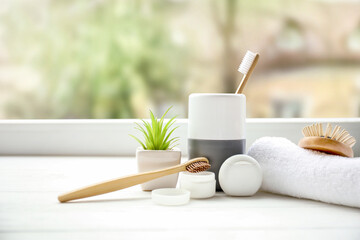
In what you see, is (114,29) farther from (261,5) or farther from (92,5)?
(261,5)

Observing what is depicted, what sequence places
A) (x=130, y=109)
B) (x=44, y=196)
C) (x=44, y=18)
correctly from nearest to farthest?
(x=44, y=196) < (x=44, y=18) < (x=130, y=109)

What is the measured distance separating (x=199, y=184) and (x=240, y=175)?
7cm

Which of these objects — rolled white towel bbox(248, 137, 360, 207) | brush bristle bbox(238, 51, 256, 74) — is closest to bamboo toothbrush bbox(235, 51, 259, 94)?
brush bristle bbox(238, 51, 256, 74)

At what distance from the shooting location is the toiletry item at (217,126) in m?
0.61

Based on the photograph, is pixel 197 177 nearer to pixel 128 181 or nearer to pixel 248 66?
pixel 128 181

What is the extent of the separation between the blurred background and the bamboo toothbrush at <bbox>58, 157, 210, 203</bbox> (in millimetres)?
1398

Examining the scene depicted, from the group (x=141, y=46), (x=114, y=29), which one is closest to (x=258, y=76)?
(x=141, y=46)

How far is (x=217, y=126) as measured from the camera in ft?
2.01

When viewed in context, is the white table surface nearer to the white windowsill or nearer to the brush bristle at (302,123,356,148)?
the brush bristle at (302,123,356,148)

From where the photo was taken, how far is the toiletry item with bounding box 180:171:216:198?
22.6 inches

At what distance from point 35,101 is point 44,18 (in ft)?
1.59

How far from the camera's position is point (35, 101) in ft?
6.98

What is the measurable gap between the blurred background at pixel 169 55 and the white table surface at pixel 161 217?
1435 millimetres

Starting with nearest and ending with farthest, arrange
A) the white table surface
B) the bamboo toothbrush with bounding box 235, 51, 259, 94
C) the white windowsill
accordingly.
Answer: the white table surface < the bamboo toothbrush with bounding box 235, 51, 259, 94 < the white windowsill
